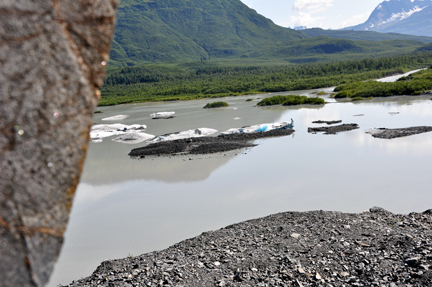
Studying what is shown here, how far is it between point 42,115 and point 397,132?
2006cm

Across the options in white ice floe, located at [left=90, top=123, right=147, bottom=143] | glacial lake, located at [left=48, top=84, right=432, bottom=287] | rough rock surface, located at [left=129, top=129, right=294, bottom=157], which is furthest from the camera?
white ice floe, located at [left=90, top=123, right=147, bottom=143]

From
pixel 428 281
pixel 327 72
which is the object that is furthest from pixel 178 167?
pixel 327 72

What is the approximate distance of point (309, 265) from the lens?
19.2ft

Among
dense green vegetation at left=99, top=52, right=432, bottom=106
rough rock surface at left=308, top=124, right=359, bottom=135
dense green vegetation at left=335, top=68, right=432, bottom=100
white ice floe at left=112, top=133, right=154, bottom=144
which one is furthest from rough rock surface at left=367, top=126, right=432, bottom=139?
dense green vegetation at left=99, top=52, right=432, bottom=106

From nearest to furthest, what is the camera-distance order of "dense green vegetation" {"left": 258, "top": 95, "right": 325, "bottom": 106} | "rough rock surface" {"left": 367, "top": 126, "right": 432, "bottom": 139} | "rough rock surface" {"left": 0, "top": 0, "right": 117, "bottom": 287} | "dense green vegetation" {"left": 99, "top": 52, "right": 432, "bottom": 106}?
"rough rock surface" {"left": 0, "top": 0, "right": 117, "bottom": 287}
"rough rock surface" {"left": 367, "top": 126, "right": 432, "bottom": 139}
"dense green vegetation" {"left": 258, "top": 95, "right": 325, "bottom": 106}
"dense green vegetation" {"left": 99, "top": 52, "right": 432, "bottom": 106}

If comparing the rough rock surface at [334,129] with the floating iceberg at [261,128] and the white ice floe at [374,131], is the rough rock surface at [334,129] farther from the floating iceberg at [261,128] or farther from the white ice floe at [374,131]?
the floating iceberg at [261,128]

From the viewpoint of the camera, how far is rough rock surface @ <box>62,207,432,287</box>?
17.8 feet

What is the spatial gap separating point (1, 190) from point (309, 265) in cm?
532

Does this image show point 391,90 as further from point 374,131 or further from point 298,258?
point 298,258

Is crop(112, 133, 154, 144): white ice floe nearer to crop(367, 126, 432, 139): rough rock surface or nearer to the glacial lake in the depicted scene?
the glacial lake

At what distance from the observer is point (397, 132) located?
18.7m

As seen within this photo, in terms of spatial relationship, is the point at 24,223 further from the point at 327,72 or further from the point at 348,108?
the point at 327,72

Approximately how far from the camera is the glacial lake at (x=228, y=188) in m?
9.26

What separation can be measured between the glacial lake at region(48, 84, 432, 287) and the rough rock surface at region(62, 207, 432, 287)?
1609mm
